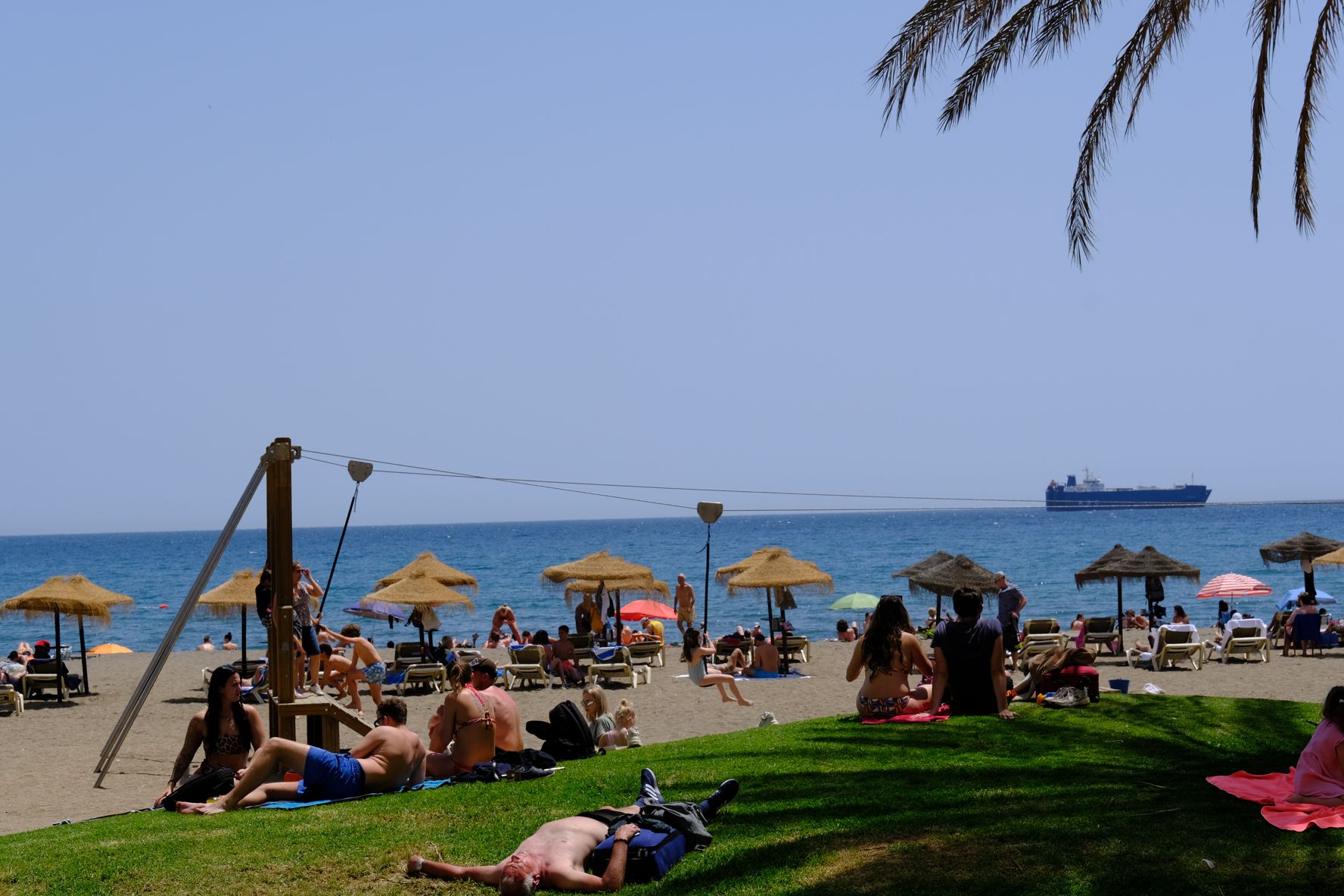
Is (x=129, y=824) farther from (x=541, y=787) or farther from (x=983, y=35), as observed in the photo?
(x=983, y=35)

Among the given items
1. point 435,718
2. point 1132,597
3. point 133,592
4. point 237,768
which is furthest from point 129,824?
point 133,592

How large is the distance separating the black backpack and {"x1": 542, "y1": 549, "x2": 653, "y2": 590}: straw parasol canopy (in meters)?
13.7

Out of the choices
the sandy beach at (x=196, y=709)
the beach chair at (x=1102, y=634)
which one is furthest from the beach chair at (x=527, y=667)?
the beach chair at (x=1102, y=634)

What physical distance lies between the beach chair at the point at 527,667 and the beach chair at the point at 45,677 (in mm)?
7348

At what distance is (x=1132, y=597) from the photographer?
55531 mm

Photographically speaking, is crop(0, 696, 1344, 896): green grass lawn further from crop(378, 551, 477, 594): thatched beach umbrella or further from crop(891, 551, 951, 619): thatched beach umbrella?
crop(891, 551, 951, 619): thatched beach umbrella

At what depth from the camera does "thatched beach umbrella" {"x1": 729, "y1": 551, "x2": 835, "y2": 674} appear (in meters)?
22.4

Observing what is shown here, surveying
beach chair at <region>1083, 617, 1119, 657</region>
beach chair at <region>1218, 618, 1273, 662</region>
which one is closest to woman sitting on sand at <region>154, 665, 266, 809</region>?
beach chair at <region>1083, 617, 1119, 657</region>

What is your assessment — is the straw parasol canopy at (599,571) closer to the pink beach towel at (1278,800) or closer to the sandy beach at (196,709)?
the sandy beach at (196,709)

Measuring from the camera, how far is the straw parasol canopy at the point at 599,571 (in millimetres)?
24266

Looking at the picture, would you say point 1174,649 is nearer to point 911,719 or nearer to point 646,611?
point 911,719

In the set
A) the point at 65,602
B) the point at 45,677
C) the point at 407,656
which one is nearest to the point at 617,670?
the point at 407,656

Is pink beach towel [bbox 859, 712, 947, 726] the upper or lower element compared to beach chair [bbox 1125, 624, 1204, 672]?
upper

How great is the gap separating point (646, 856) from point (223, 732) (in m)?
4.17
